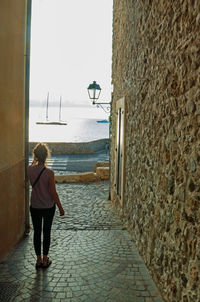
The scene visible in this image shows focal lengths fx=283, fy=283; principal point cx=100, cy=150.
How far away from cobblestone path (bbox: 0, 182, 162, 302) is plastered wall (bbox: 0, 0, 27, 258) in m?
0.48

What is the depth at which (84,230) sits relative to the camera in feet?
18.5

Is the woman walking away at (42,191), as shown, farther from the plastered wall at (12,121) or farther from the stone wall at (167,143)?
the stone wall at (167,143)

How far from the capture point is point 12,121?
470 cm

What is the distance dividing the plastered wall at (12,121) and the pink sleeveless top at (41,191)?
0.72 m

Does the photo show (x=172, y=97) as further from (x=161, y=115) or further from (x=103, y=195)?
(x=103, y=195)

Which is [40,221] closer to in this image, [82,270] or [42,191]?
[42,191]

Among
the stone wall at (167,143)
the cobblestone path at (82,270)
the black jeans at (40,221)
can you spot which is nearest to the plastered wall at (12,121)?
the cobblestone path at (82,270)

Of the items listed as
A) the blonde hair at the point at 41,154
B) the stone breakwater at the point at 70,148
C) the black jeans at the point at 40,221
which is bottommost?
the stone breakwater at the point at 70,148

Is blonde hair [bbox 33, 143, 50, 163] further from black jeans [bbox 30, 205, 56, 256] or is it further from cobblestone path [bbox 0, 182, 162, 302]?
cobblestone path [bbox 0, 182, 162, 302]

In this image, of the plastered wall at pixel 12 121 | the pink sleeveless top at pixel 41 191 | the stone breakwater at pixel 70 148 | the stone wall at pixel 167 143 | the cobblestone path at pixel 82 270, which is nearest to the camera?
the stone wall at pixel 167 143

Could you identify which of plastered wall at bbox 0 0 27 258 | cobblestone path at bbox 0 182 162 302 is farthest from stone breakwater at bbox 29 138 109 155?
plastered wall at bbox 0 0 27 258

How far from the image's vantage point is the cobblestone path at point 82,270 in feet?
10.9

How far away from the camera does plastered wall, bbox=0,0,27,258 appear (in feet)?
14.0

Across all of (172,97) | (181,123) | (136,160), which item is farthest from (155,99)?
(136,160)
